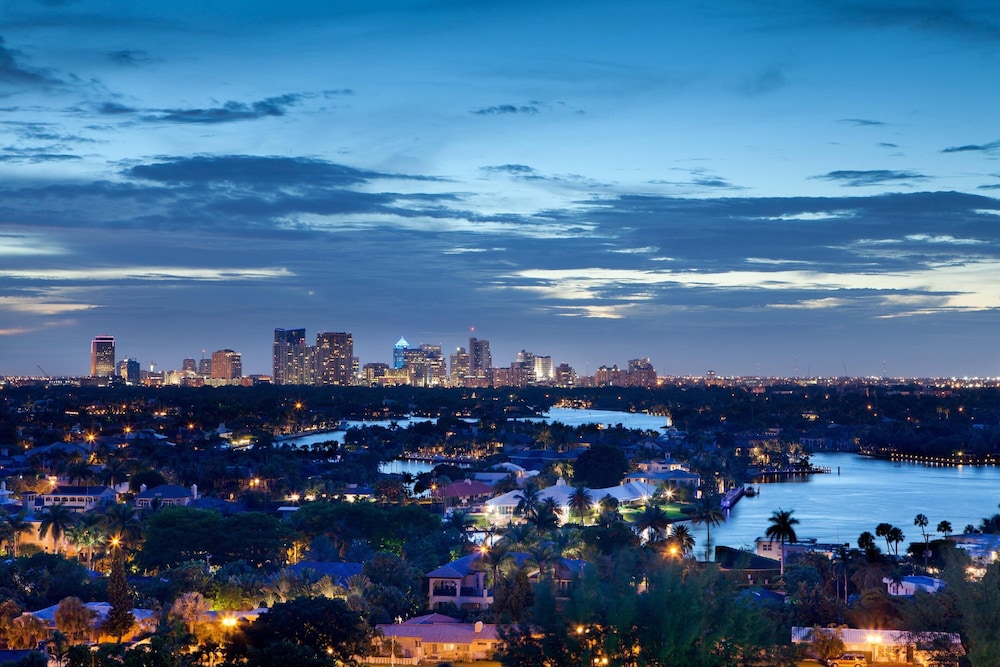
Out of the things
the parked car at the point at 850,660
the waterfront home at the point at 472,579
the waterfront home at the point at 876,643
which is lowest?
the parked car at the point at 850,660

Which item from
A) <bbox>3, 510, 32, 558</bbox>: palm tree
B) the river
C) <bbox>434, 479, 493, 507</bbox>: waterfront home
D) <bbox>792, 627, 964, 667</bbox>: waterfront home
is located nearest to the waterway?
the river

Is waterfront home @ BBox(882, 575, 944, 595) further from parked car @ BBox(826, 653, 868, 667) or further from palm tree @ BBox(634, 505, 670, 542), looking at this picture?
palm tree @ BBox(634, 505, 670, 542)

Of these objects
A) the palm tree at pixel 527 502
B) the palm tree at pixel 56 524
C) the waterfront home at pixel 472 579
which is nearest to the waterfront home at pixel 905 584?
the waterfront home at pixel 472 579

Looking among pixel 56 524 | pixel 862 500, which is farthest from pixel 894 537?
pixel 56 524

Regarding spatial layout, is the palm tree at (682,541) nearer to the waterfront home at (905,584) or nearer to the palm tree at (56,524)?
the waterfront home at (905,584)

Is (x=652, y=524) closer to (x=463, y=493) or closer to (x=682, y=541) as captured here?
(x=682, y=541)

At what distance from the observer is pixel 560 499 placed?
53.6 meters

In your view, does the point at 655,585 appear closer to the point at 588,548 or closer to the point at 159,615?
the point at 159,615

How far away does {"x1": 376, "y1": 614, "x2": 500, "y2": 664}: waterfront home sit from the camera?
84.3 ft

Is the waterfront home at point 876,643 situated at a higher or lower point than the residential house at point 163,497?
lower

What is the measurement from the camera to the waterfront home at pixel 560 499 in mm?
51625

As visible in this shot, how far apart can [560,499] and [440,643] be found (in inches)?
1108

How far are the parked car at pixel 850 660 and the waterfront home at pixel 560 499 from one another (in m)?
24.2

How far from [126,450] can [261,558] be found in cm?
4516
